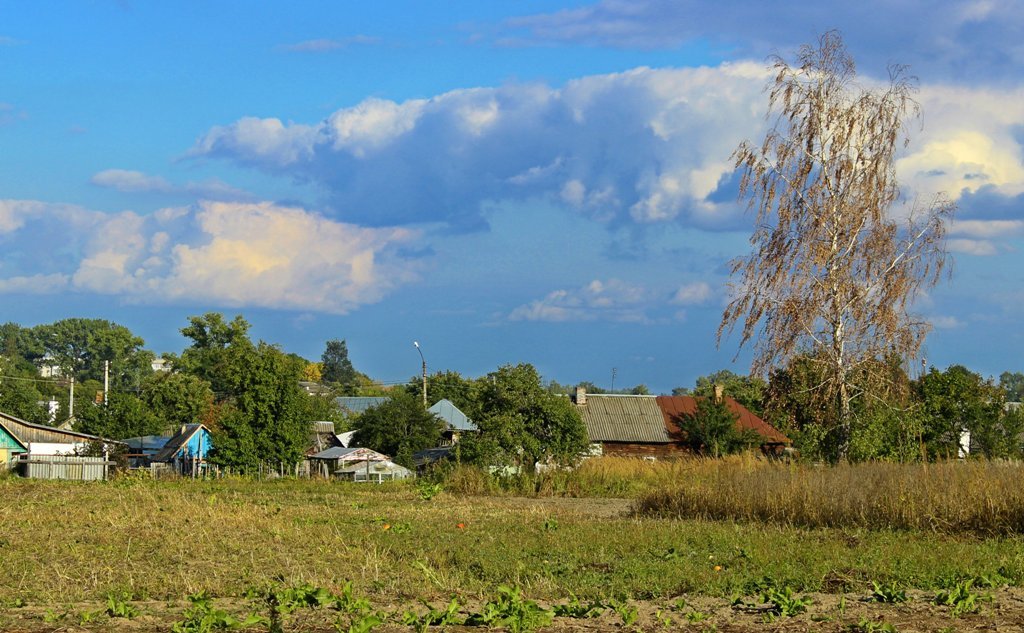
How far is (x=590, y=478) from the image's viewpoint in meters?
31.4

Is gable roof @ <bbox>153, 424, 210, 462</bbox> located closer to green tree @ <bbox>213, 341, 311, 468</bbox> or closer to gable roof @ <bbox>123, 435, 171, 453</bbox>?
gable roof @ <bbox>123, 435, 171, 453</bbox>

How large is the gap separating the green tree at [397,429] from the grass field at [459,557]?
1568 inches

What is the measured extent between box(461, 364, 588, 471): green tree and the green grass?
16.7 m

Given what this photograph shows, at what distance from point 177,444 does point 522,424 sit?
28.6m

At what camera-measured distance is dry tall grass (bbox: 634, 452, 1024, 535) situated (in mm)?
16219

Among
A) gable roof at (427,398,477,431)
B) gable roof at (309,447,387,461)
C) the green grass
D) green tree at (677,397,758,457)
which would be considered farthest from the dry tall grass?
gable roof at (427,398,477,431)

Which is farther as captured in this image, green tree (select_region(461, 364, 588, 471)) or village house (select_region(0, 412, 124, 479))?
village house (select_region(0, 412, 124, 479))

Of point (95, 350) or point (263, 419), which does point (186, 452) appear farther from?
point (95, 350)

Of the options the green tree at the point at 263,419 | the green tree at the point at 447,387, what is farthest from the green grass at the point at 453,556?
the green tree at the point at 447,387

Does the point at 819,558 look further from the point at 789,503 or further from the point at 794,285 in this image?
the point at 794,285

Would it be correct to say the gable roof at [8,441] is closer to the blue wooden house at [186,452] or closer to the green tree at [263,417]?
the blue wooden house at [186,452]

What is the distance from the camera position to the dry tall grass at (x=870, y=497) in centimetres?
1622

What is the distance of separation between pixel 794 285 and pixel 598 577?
66.8 ft

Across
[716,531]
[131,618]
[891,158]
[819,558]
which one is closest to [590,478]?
[891,158]
